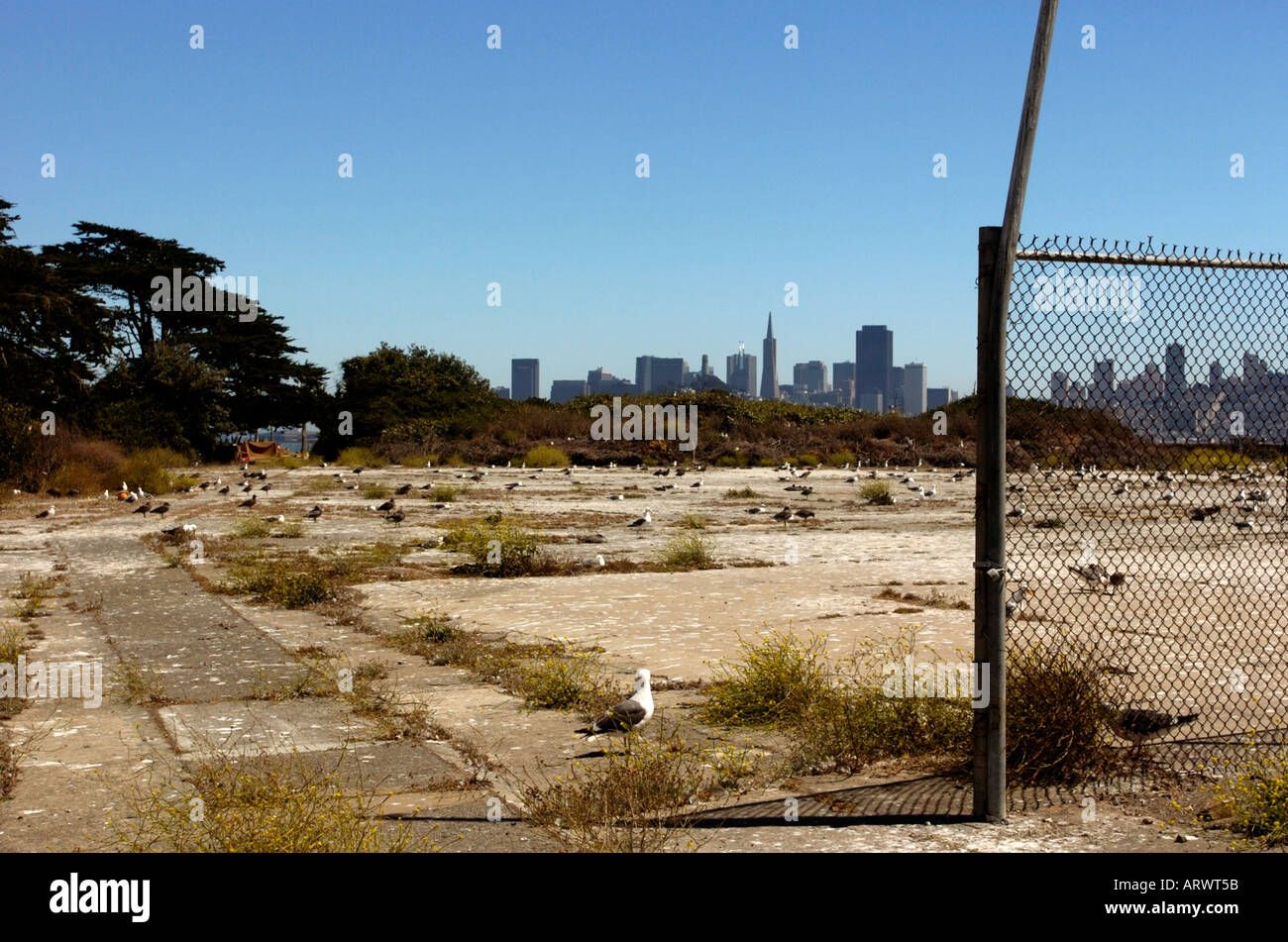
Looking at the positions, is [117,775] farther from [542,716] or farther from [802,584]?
[802,584]

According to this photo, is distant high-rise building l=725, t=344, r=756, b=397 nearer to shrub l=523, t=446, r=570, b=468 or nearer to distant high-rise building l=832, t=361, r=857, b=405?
distant high-rise building l=832, t=361, r=857, b=405

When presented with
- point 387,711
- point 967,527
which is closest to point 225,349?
point 967,527

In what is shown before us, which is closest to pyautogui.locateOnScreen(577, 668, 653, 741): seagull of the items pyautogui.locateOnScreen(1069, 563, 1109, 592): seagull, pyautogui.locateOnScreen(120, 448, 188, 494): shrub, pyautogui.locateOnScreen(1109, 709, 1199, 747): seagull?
pyautogui.locateOnScreen(1109, 709, 1199, 747): seagull

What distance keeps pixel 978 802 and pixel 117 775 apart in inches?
154

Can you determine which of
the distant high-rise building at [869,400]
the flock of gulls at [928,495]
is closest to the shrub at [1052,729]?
the flock of gulls at [928,495]

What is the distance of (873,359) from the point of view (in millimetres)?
189000

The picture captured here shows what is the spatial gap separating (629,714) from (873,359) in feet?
622

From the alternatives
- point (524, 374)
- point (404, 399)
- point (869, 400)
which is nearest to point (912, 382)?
point (869, 400)

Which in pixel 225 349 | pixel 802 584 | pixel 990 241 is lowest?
pixel 802 584

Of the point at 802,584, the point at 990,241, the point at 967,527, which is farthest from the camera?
the point at 967,527

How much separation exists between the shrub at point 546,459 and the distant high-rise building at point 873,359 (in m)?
140

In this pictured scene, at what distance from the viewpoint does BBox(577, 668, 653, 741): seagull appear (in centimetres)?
539
